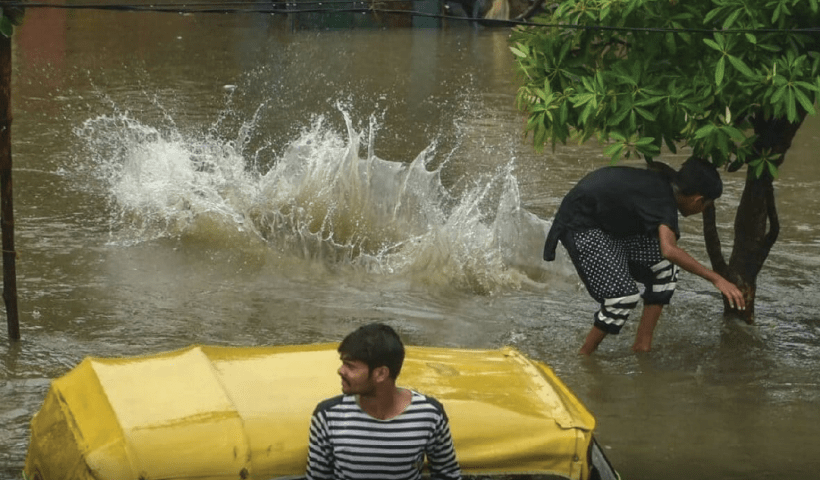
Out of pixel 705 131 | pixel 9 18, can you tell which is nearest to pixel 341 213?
pixel 705 131

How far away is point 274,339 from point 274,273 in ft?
4.37

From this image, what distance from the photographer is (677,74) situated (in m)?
7.14

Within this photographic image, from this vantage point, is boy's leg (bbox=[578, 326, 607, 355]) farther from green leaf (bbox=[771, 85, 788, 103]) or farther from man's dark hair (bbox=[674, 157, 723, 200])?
green leaf (bbox=[771, 85, 788, 103])

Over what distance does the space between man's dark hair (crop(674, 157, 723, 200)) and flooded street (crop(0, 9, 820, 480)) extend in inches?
43.5

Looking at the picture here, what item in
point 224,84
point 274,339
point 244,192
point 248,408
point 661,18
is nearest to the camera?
point 248,408

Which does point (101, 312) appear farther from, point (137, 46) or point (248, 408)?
point (137, 46)

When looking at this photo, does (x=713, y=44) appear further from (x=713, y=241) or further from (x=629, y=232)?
(x=713, y=241)

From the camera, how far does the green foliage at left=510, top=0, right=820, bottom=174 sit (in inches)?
265

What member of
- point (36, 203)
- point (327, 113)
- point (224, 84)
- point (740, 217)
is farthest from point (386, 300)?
point (224, 84)

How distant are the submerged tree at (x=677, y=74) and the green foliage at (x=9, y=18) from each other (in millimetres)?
2747

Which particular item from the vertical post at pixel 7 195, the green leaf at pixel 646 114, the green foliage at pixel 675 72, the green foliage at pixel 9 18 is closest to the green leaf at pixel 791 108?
the green foliage at pixel 675 72

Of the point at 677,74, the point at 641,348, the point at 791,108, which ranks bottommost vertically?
the point at 641,348

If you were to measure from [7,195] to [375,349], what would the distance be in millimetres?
3795

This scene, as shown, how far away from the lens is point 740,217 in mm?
8188
